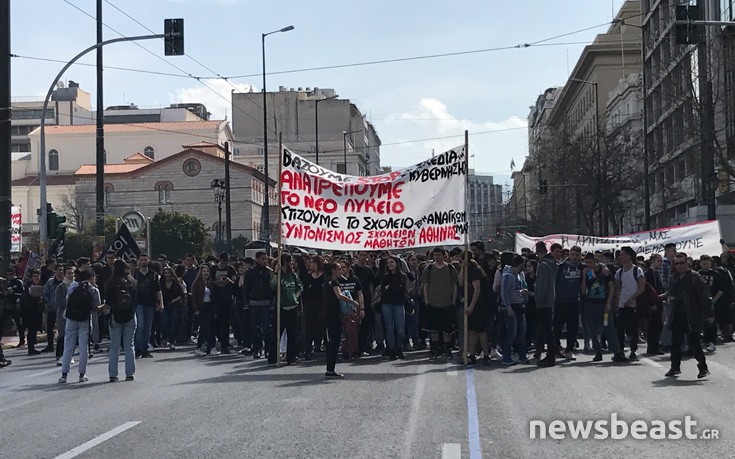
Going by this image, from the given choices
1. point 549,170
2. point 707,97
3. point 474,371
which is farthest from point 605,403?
point 549,170

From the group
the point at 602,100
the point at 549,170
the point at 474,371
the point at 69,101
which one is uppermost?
the point at 69,101

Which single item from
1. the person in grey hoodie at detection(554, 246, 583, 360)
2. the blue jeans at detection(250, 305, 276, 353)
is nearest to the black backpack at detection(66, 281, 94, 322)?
the blue jeans at detection(250, 305, 276, 353)

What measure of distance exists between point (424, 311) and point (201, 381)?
4475 millimetres

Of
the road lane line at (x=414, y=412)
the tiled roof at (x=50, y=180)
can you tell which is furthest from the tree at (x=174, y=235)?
the road lane line at (x=414, y=412)

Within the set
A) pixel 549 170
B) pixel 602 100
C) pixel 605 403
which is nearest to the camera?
pixel 605 403

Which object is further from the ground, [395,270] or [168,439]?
[395,270]

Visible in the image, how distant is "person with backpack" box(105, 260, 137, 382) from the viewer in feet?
50.6

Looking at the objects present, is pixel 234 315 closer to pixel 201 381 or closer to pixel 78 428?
pixel 201 381

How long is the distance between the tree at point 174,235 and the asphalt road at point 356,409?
6133 cm

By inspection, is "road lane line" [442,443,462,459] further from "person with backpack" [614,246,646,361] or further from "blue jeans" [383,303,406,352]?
"person with backpack" [614,246,646,361]

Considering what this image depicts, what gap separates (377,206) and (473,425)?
23.8ft

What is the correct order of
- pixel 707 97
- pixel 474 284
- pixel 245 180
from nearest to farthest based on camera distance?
pixel 474 284
pixel 707 97
pixel 245 180

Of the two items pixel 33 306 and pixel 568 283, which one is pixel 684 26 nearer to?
pixel 568 283

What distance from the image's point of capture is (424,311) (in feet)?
58.9
